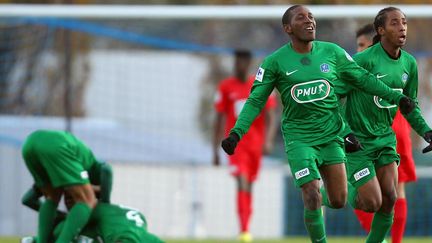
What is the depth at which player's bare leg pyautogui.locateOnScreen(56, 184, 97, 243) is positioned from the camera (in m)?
9.27

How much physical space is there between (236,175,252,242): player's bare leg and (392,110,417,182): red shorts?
3089mm

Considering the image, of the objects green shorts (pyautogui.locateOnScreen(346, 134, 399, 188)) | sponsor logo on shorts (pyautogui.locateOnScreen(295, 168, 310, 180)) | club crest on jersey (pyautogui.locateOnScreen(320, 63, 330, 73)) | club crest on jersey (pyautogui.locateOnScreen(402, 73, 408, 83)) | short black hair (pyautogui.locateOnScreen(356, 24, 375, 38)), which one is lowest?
sponsor logo on shorts (pyautogui.locateOnScreen(295, 168, 310, 180))

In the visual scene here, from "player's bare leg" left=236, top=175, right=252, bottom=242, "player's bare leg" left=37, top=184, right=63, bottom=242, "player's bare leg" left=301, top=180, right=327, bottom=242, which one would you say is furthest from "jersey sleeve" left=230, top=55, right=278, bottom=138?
"player's bare leg" left=236, top=175, right=252, bottom=242

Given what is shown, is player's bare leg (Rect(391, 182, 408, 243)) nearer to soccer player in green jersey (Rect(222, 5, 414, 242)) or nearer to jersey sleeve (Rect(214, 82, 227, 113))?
soccer player in green jersey (Rect(222, 5, 414, 242))

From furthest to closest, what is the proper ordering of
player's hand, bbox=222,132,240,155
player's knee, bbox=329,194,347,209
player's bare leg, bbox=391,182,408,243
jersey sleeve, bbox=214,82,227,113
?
jersey sleeve, bbox=214,82,227,113
player's bare leg, bbox=391,182,408,243
player's knee, bbox=329,194,347,209
player's hand, bbox=222,132,240,155

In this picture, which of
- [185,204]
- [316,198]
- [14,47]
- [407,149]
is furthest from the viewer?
[14,47]

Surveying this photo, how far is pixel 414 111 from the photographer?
927cm

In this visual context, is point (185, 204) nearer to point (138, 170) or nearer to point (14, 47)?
point (138, 170)

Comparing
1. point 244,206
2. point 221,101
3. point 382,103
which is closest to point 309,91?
point 382,103

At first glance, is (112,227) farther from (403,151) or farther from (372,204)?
(403,151)

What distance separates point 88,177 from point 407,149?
281 cm

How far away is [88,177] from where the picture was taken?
9.60m

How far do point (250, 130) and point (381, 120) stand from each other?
4611 millimetres

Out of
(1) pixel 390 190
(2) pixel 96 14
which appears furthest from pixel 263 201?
(1) pixel 390 190
